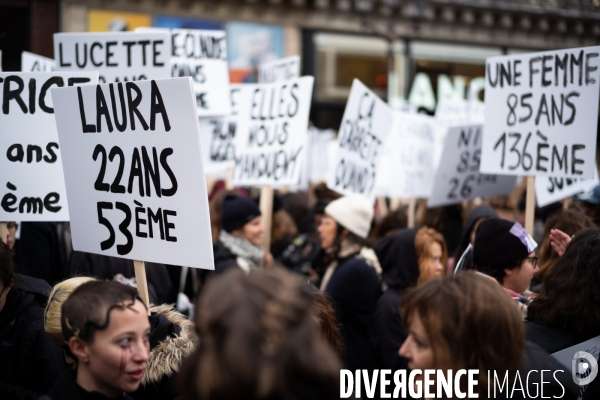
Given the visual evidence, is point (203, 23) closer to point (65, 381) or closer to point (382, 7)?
point (382, 7)

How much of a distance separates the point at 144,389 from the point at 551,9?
2626cm

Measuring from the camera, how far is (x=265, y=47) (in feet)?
71.1

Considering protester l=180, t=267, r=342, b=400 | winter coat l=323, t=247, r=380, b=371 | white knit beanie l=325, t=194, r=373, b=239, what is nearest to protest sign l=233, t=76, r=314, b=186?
white knit beanie l=325, t=194, r=373, b=239

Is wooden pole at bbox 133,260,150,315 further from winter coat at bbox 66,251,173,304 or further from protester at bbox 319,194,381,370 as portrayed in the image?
protester at bbox 319,194,381,370

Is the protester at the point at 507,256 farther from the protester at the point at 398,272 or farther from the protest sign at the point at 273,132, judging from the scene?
the protest sign at the point at 273,132

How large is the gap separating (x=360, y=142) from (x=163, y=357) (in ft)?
14.8

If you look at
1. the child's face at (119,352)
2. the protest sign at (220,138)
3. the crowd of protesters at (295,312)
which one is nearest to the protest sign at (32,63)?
the crowd of protesters at (295,312)

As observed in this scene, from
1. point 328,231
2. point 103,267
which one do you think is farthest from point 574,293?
point 103,267

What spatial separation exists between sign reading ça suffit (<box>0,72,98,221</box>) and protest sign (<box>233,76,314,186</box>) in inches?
95.1

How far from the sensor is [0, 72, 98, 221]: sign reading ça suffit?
14.0 ft

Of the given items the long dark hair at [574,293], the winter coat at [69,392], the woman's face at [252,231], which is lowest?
the woman's face at [252,231]

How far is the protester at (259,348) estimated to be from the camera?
1641mm

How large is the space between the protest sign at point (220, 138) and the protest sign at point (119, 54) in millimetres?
2925

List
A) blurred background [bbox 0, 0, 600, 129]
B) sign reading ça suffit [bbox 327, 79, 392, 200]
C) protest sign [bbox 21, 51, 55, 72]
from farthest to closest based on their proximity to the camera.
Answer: blurred background [bbox 0, 0, 600, 129] < sign reading ça suffit [bbox 327, 79, 392, 200] < protest sign [bbox 21, 51, 55, 72]
